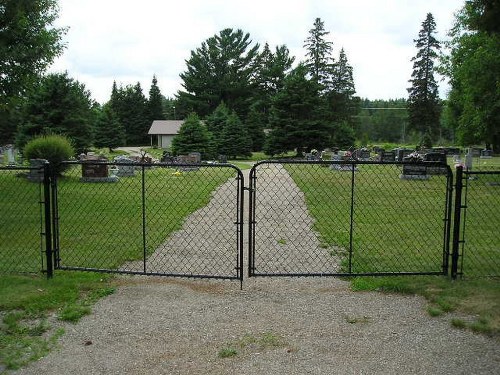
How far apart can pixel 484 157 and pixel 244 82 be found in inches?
1478

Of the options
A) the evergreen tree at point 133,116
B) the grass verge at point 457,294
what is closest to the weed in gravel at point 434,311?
the grass verge at point 457,294

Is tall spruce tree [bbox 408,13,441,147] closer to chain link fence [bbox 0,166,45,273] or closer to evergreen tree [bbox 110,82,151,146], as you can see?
evergreen tree [bbox 110,82,151,146]

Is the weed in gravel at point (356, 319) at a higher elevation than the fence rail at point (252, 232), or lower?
lower

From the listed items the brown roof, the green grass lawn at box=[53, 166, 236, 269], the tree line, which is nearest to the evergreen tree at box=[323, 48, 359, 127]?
the tree line

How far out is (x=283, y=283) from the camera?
622 centimetres

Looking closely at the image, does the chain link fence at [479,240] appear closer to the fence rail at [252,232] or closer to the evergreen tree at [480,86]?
the fence rail at [252,232]

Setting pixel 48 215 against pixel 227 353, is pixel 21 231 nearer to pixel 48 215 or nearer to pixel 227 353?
pixel 48 215

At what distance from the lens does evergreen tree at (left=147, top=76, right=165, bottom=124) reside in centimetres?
7825

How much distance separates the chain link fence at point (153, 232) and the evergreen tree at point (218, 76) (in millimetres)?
53055

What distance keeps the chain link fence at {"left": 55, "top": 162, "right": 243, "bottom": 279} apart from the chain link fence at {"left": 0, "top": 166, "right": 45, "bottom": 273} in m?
0.37

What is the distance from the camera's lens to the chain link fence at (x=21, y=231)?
684 centimetres

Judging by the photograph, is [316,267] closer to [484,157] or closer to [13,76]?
[13,76]

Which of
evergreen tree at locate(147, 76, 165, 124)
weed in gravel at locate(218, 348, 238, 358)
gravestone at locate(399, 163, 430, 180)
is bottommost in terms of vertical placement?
weed in gravel at locate(218, 348, 238, 358)

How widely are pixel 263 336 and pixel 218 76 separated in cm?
6691
